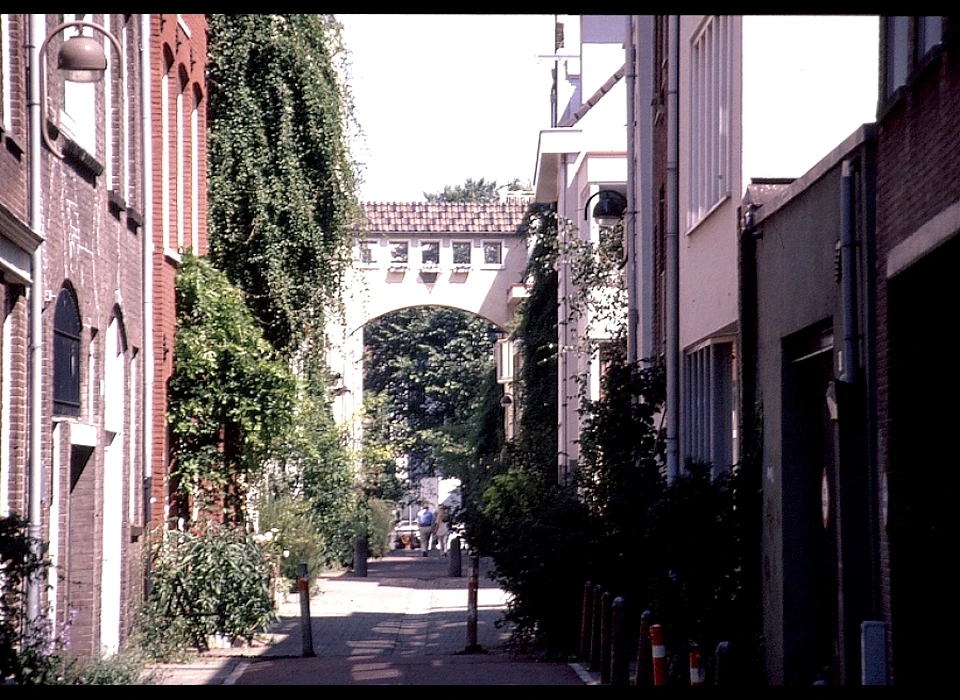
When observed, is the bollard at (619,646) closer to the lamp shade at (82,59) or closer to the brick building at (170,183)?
the lamp shade at (82,59)

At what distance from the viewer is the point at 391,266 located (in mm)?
54500

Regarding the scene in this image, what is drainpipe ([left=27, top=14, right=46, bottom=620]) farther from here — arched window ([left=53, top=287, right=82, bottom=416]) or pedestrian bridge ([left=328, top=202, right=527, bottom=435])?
pedestrian bridge ([left=328, top=202, right=527, bottom=435])

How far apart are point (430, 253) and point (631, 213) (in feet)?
113

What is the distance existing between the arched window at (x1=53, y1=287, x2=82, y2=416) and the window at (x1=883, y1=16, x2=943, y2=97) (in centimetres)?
694

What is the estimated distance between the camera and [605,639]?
12.7 meters

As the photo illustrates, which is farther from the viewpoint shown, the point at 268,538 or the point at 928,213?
the point at 268,538

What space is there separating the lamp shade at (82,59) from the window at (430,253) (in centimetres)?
4259

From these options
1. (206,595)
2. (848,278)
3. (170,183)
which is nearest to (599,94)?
(170,183)

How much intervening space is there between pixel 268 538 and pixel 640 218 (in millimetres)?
6251

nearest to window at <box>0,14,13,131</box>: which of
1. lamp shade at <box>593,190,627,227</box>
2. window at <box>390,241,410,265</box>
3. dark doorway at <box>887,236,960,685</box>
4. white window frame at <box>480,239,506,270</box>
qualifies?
dark doorway at <box>887,236,960,685</box>

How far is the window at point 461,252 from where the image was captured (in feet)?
181
